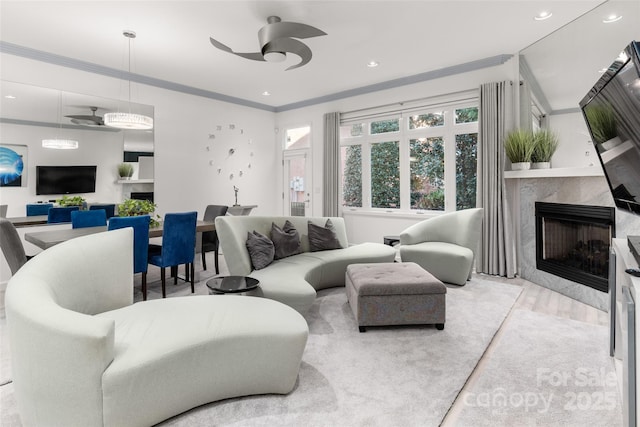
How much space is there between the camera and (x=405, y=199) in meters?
5.57

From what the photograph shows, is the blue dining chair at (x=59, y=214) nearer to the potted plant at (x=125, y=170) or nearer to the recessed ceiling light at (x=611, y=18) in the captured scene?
the potted plant at (x=125, y=170)

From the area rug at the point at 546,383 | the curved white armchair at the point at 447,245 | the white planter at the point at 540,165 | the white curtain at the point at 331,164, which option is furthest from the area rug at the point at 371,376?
the white curtain at the point at 331,164

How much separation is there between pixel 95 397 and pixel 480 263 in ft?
14.7

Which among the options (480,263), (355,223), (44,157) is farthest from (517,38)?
(44,157)

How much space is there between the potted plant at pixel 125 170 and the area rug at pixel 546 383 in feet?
16.0

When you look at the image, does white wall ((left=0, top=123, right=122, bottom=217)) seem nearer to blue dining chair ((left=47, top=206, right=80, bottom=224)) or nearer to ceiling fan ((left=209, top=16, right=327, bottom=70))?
blue dining chair ((left=47, top=206, right=80, bottom=224))

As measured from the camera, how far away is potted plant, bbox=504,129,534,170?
4.02 meters

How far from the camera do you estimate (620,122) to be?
170 cm

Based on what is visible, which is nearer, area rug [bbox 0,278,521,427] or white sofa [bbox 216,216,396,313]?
area rug [bbox 0,278,521,427]

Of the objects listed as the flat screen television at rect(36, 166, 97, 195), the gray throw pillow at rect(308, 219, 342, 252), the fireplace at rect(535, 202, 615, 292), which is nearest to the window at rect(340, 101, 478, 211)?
the fireplace at rect(535, 202, 615, 292)

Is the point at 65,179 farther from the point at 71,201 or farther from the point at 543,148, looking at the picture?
the point at 543,148

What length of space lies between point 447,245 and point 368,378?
2596 mm

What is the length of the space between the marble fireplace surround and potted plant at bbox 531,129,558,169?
0.59 feet

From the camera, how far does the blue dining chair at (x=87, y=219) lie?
3.74m
